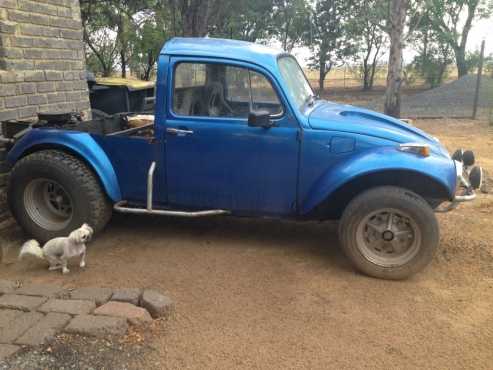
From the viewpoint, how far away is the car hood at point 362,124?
13.1 feet

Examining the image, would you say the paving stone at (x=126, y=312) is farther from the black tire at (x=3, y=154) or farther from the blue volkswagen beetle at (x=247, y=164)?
the black tire at (x=3, y=154)

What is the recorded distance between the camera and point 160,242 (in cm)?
472

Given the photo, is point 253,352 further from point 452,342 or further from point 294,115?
point 294,115

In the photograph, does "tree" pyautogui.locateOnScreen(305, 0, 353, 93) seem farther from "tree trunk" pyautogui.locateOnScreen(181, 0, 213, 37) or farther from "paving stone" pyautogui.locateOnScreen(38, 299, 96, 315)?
"paving stone" pyautogui.locateOnScreen(38, 299, 96, 315)

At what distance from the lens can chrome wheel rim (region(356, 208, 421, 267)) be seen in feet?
12.9

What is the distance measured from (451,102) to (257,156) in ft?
41.0

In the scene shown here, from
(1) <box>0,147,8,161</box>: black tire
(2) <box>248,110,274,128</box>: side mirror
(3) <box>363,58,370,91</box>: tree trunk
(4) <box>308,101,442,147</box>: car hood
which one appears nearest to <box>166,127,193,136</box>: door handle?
(2) <box>248,110,274,128</box>: side mirror

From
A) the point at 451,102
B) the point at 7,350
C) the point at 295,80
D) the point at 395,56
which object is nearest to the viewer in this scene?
the point at 7,350

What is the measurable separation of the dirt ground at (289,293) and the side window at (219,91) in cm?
134

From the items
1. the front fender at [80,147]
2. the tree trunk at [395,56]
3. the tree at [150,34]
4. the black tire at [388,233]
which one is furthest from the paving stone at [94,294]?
the tree at [150,34]

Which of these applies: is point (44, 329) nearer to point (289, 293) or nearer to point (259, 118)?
point (289, 293)

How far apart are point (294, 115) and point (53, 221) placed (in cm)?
263

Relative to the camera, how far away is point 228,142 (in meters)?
4.15

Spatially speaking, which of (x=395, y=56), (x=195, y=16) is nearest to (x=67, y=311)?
(x=195, y=16)
